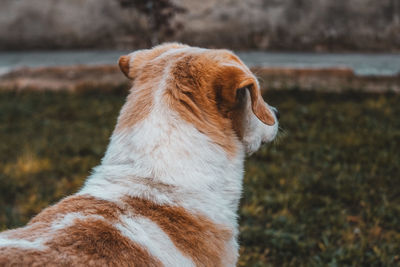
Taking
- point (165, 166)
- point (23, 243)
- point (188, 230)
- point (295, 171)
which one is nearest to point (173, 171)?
point (165, 166)

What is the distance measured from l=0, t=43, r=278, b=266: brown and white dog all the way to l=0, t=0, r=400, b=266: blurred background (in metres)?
0.64

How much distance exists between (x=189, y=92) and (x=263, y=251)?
1.65 m

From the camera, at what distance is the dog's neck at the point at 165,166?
1.81m

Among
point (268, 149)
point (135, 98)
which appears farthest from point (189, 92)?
point (268, 149)

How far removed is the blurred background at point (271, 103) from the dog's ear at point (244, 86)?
0.66 meters

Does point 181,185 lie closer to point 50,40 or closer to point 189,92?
point 189,92

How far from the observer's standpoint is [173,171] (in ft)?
6.01

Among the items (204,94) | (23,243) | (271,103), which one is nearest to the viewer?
(23,243)

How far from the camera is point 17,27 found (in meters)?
7.77

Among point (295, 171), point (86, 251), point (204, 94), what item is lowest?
point (295, 171)

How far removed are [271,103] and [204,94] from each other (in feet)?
12.3

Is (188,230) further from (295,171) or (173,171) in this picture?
(295,171)

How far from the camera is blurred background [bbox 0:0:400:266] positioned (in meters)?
3.34

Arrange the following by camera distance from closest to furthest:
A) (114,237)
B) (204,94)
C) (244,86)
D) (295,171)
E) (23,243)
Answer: (23,243)
(114,237)
(244,86)
(204,94)
(295,171)
